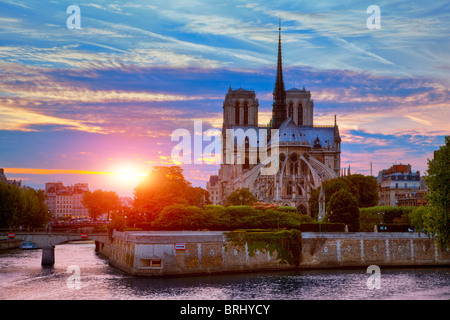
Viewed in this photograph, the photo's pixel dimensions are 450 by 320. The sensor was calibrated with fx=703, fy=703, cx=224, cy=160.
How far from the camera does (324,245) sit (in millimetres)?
63000

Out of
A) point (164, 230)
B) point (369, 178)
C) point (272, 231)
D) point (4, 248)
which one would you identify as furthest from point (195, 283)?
point (369, 178)

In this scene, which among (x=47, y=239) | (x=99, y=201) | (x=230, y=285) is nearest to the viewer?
(x=230, y=285)

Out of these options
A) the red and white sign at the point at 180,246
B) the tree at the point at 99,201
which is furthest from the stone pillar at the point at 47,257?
the tree at the point at 99,201

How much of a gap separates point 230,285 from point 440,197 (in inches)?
705

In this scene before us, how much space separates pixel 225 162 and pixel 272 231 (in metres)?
92.1

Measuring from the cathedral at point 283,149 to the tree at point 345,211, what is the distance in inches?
1775

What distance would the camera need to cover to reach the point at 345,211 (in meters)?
74.4

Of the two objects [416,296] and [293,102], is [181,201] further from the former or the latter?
[293,102]

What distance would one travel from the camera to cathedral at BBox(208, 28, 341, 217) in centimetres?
12450

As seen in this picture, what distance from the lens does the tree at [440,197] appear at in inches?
2125

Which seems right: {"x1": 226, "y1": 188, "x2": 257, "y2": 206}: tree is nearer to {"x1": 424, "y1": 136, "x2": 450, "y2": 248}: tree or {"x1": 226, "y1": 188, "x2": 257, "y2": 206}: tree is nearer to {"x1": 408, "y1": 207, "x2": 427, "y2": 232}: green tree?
{"x1": 408, "y1": 207, "x2": 427, "y2": 232}: green tree

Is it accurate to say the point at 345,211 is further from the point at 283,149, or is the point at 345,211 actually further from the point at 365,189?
the point at 283,149

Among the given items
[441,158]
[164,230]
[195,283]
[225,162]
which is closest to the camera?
[195,283]

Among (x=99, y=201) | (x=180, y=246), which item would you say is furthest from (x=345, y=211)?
(x=99, y=201)
